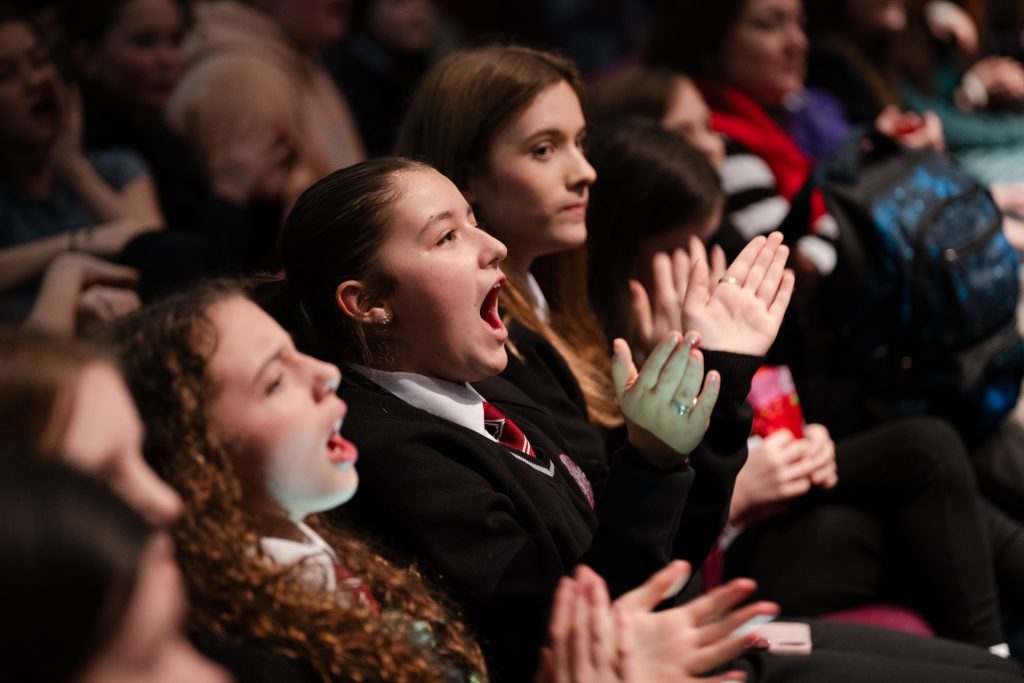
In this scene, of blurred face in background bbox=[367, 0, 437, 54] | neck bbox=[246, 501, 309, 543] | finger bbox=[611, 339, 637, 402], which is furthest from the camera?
blurred face in background bbox=[367, 0, 437, 54]

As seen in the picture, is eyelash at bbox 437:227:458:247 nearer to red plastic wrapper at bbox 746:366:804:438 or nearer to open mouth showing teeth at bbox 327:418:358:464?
open mouth showing teeth at bbox 327:418:358:464

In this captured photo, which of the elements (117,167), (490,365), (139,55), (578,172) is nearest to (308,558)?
(490,365)

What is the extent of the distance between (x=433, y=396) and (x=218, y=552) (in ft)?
1.31

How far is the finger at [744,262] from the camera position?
1.59 metres

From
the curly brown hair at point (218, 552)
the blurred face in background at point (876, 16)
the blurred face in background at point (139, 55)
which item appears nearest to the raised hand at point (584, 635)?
the curly brown hair at point (218, 552)

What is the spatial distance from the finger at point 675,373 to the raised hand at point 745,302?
15 centimetres

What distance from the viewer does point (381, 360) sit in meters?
1.54

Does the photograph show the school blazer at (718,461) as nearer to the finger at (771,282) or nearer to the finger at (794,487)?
the finger at (771,282)

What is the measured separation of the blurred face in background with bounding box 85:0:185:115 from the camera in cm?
292

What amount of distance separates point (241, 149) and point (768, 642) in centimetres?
169

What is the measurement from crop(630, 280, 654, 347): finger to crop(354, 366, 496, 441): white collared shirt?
0.55 meters

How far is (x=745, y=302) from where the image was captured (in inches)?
61.2

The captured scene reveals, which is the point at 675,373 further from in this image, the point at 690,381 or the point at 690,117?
Answer: the point at 690,117

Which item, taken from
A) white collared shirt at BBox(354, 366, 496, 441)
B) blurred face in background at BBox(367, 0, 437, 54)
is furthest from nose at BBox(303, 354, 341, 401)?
blurred face in background at BBox(367, 0, 437, 54)
